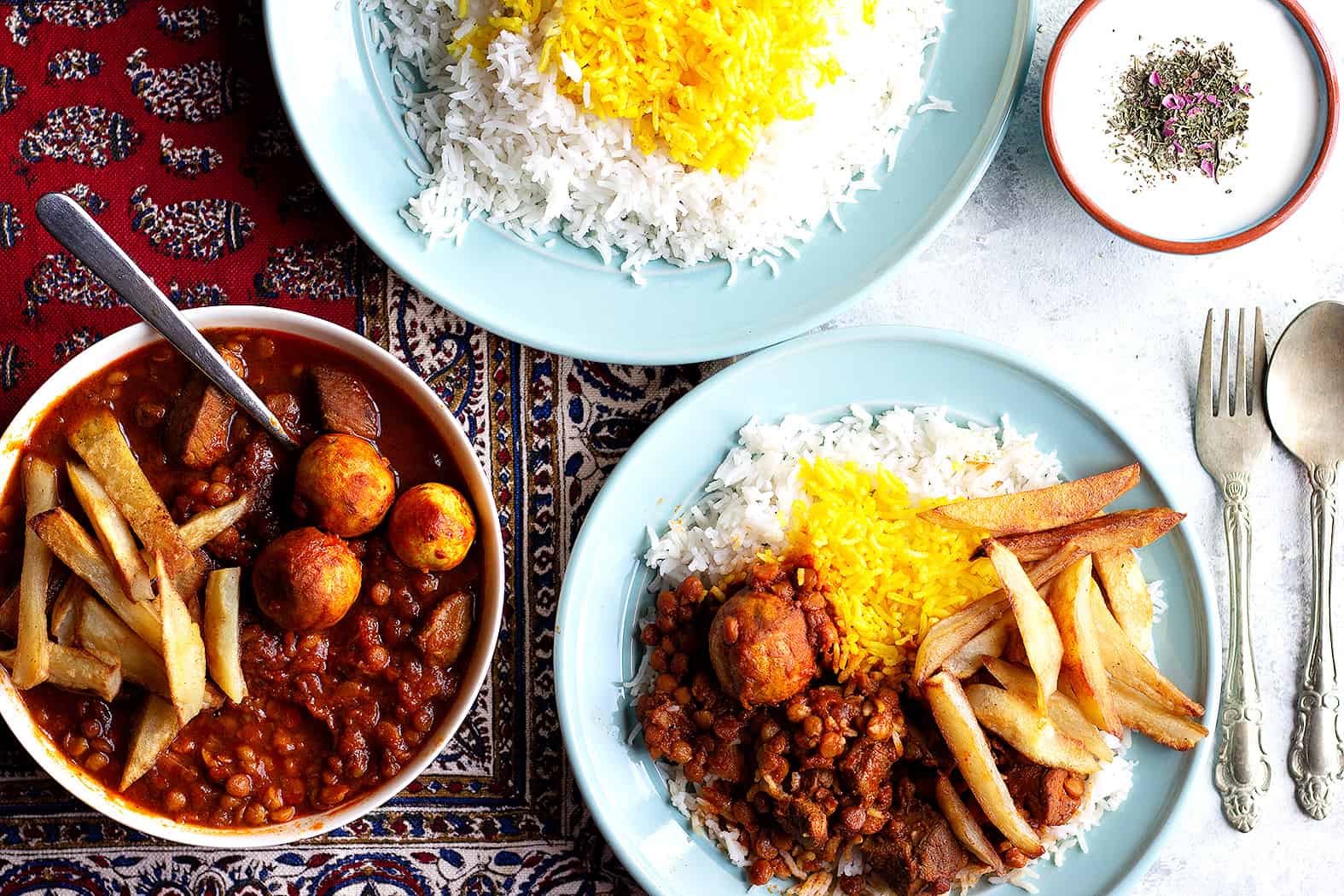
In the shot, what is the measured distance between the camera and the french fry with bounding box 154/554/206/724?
8.05 ft

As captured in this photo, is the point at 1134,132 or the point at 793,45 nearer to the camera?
the point at 793,45

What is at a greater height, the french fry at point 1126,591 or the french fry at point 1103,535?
the french fry at point 1103,535

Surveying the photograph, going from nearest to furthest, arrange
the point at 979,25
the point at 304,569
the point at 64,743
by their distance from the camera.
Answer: the point at 304,569 → the point at 64,743 → the point at 979,25

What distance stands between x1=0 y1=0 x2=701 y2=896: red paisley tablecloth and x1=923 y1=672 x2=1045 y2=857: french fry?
1.12 meters

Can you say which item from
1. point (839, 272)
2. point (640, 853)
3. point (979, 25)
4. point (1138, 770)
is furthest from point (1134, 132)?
point (640, 853)

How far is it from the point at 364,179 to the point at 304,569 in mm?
1053

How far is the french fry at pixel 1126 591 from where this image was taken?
2.75 meters

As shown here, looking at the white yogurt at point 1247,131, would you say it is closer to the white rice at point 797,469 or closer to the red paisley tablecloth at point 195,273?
the white rice at point 797,469

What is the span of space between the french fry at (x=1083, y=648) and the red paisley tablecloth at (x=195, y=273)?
1.43 meters

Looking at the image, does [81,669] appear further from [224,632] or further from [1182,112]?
[1182,112]

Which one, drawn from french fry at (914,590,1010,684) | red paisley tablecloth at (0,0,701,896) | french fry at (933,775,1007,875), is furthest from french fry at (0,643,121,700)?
french fry at (933,775,1007,875)

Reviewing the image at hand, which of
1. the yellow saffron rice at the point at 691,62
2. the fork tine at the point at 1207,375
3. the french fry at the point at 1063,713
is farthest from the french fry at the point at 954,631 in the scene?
the yellow saffron rice at the point at 691,62

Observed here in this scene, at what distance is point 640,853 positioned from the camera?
279cm

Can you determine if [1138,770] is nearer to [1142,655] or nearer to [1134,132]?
[1142,655]
